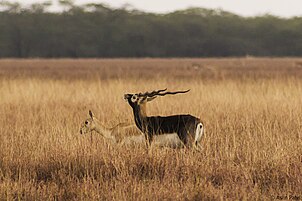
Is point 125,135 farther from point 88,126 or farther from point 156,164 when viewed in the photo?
point 156,164

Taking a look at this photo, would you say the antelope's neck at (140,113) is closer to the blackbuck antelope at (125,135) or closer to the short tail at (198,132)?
the blackbuck antelope at (125,135)

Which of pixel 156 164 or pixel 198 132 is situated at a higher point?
pixel 198 132

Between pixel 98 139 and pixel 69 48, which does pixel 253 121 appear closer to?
pixel 98 139

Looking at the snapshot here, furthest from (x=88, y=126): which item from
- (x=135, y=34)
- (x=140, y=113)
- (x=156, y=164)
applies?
(x=135, y=34)

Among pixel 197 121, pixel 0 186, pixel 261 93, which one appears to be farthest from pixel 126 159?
pixel 261 93

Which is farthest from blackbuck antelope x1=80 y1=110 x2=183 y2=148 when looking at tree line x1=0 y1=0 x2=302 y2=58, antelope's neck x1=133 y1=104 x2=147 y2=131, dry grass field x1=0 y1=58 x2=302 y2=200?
tree line x1=0 y1=0 x2=302 y2=58

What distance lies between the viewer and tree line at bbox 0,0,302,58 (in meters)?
101

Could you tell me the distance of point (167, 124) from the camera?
327 inches

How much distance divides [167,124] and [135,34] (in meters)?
99.3

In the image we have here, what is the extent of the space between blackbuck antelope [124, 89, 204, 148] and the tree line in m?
90.4

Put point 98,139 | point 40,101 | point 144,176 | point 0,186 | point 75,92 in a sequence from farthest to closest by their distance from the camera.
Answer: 1. point 75,92
2. point 40,101
3. point 98,139
4. point 144,176
5. point 0,186

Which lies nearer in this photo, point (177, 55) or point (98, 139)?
point (98, 139)

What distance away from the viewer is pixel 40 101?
15172 mm

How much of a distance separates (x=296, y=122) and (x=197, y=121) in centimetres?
329
